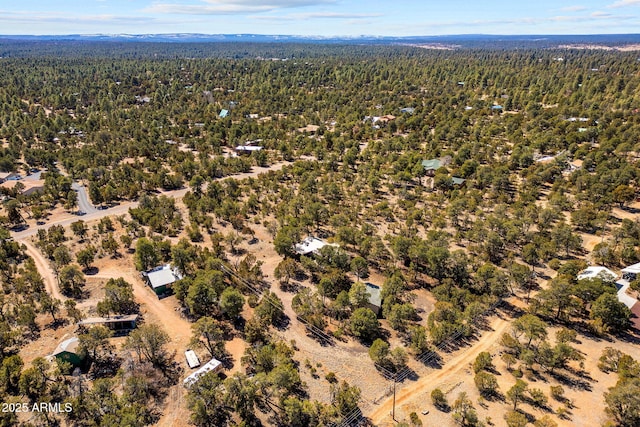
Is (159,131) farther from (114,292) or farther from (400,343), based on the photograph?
(400,343)

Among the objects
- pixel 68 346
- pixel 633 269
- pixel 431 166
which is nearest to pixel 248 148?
pixel 431 166

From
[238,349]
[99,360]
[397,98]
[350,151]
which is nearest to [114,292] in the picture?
[99,360]

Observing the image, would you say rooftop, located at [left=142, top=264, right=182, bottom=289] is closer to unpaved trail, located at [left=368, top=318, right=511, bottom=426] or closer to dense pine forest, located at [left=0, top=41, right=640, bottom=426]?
dense pine forest, located at [left=0, top=41, right=640, bottom=426]

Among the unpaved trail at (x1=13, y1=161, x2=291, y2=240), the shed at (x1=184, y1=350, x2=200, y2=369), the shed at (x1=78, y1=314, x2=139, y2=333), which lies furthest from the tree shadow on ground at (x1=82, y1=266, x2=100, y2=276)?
the shed at (x1=184, y1=350, x2=200, y2=369)

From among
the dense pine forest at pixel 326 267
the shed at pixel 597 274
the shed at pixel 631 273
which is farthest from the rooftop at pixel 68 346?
the shed at pixel 631 273

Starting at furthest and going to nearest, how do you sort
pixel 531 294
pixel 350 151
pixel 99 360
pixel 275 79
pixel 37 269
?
pixel 275 79 < pixel 350 151 < pixel 37 269 < pixel 531 294 < pixel 99 360

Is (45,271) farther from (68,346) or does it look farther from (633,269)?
(633,269)

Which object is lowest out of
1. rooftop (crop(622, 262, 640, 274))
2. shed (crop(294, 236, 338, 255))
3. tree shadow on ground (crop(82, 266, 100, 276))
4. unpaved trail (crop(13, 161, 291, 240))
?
unpaved trail (crop(13, 161, 291, 240))
